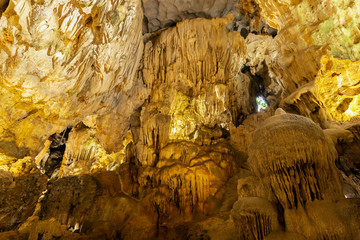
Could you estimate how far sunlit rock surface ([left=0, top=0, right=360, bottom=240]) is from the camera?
2746 mm

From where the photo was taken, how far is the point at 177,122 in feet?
25.4

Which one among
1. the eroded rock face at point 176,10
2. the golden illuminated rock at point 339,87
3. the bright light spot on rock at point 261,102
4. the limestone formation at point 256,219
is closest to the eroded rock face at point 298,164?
the limestone formation at point 256,219

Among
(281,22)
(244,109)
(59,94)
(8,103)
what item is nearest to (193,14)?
(281,22)

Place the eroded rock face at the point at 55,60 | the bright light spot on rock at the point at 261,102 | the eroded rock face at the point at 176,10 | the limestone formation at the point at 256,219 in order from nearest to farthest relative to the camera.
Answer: the limestone formation at the point at 256,219 < the eroded rock face at the point at 55,60 < the eroded rock face at the point at 176,10 < the bright light spot on rock at the point at 261,102

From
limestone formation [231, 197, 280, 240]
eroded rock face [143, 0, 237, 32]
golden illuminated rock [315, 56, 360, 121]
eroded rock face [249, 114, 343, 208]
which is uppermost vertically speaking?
eroded rock face [143, 0, 237, 32]

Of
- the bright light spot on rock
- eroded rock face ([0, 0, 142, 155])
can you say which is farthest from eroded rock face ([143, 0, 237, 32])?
the bright light spot on rock

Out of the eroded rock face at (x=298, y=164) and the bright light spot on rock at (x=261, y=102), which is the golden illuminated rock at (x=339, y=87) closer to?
the eroded rock face at (x=298, y=164)

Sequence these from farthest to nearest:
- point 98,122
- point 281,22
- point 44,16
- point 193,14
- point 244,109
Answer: point 244,109 → point 193,14 → point 98,122 → point 281,22 → point 44,16

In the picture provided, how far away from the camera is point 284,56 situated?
5066mm

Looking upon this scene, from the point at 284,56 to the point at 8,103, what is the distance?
5.71 metres

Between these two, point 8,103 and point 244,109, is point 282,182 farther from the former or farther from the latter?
point 244,109

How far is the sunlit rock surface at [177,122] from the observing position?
9.01ft

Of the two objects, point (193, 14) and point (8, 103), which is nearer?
point (8, 103)

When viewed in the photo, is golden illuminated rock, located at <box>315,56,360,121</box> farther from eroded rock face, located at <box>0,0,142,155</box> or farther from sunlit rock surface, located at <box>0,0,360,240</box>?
eroded rock face, located at <box>0,0,142,155</box>
